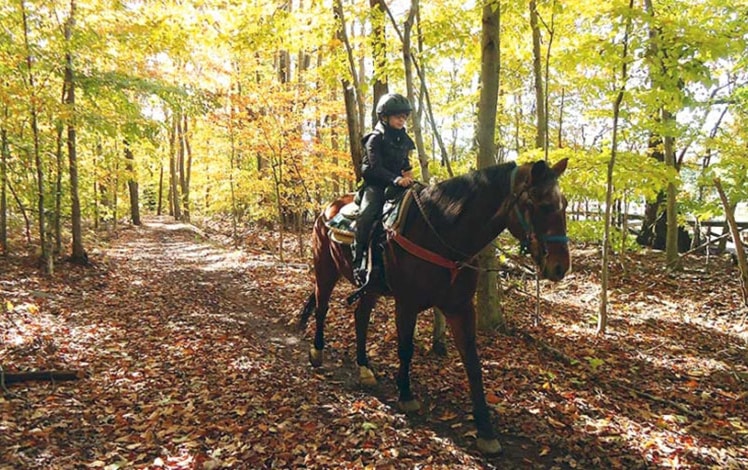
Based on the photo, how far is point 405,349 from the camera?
185 inches

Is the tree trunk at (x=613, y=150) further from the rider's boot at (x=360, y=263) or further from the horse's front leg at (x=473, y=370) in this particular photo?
the rider's boot at (x=360, y=263)

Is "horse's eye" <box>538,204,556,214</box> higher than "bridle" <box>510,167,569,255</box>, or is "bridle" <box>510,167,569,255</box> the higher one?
"horse's eye" <box>538,204,556,214</box>

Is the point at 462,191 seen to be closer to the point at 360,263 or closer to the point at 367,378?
the point at 360,263

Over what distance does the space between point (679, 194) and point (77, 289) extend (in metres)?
17.3

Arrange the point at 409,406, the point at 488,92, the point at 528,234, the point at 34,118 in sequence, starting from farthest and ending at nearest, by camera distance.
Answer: the point at 34,118 → the point at 488,92 → the point at 409,406 → the point at 528,234

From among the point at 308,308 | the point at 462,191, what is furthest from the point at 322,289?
the point at 462,191

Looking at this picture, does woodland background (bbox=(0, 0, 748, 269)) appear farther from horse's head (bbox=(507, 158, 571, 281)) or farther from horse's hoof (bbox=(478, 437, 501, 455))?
horse's hoof (bbox=(478, 437, 501, 455))

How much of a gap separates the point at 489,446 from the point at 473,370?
673 millimetres

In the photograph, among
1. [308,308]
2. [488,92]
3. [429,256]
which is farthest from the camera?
[308,308]

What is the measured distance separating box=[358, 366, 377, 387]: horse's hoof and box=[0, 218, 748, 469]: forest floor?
0.41ft

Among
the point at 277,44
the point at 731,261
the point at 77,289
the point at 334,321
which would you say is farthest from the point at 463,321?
the point at 731,261

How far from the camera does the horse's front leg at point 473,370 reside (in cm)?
392

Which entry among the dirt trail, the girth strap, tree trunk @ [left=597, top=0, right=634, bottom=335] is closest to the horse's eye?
the girth strap

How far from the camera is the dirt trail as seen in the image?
149 inches
